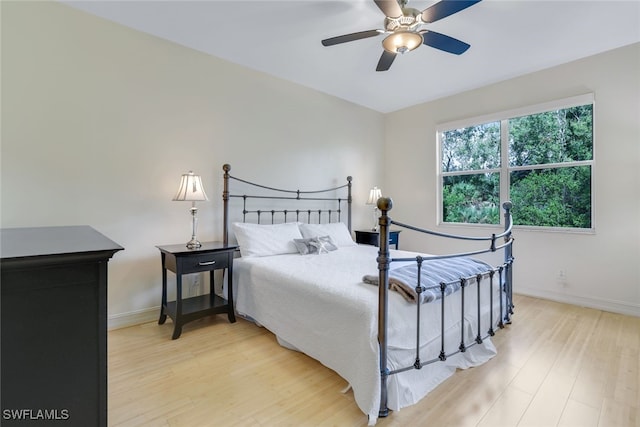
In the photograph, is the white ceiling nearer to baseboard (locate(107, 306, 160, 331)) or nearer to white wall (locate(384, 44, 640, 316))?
white wall (locate(384, 44, 640, 316))

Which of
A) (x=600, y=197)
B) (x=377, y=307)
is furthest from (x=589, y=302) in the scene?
(x=377, y=307)

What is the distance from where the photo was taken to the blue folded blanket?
5.60 ft

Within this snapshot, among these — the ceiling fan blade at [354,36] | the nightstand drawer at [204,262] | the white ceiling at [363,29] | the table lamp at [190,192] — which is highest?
the white ceiling at [363,29]

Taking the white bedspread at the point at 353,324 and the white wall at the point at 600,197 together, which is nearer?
the white bedspread at the point at 353,324

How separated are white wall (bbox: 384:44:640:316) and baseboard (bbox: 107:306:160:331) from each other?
13.5ft

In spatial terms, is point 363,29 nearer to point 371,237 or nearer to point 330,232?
point 330,232

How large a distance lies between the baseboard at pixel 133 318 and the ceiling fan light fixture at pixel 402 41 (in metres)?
3.06

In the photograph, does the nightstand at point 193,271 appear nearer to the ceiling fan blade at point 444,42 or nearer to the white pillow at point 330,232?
the white pillow at point 330,232

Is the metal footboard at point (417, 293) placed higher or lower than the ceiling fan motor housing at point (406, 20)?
lower

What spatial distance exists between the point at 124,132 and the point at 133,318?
168 centimetres

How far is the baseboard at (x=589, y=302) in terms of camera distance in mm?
2924

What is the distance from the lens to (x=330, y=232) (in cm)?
354

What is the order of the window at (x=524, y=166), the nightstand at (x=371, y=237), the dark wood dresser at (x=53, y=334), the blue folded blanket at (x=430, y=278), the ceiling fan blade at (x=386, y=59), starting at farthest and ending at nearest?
1. the nightstand at (x=371, y=237)
2. the window at (x=524, y=166)
3. the ceiling fan blade at (x=386, y=59)
4. the blue folded blanket at (x=430, y=278)
5. the dark wood dresser at (x=53, y=334)

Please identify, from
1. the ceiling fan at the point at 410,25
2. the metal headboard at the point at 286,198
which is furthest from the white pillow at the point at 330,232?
the ceiling fan at the point at 410,25
